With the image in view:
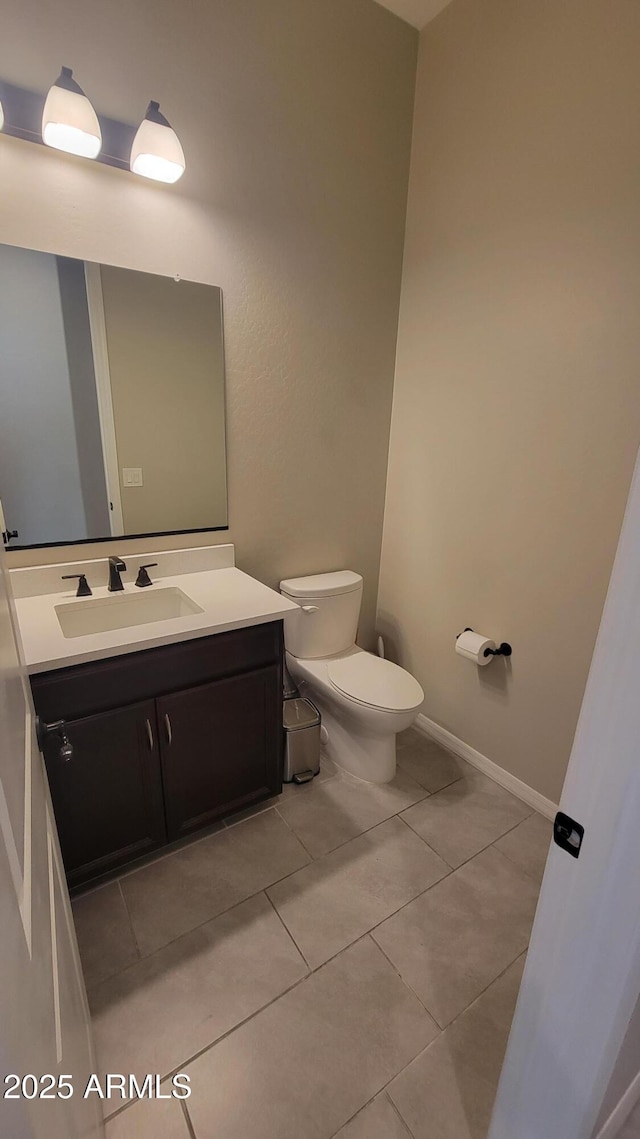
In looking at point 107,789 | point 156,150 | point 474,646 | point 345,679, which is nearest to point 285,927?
point 107,789

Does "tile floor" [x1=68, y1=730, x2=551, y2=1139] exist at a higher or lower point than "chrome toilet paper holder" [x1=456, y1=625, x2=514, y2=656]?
lower

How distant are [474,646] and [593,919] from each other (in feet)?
4.34

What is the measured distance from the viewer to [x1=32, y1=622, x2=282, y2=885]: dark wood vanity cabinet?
1.36 m

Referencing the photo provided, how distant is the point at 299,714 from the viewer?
2.07 m

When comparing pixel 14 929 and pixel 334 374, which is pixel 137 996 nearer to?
pixel 14 929

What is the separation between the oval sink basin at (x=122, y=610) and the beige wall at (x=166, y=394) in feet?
0.84

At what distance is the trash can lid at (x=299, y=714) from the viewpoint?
6.56 ft

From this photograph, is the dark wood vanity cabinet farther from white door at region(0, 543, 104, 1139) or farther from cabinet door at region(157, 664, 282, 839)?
white door at region(0, 543, 104, 1139)

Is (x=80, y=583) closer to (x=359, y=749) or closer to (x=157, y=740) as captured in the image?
(x=157, y=740)

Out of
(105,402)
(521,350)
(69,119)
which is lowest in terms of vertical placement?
(105,402)

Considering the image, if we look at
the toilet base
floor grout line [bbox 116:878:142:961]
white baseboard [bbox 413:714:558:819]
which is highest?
the toilet base

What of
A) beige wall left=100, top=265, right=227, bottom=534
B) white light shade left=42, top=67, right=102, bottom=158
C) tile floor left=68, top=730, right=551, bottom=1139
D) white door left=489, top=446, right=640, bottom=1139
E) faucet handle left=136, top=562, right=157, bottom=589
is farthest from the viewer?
faucet handle left=136, top=562, right=157, bottom=589

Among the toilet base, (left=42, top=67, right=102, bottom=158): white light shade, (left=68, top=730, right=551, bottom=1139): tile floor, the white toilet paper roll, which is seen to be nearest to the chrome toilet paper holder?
the white toilet paper roll

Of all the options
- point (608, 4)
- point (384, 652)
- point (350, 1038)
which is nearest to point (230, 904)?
point (350, 1038)
